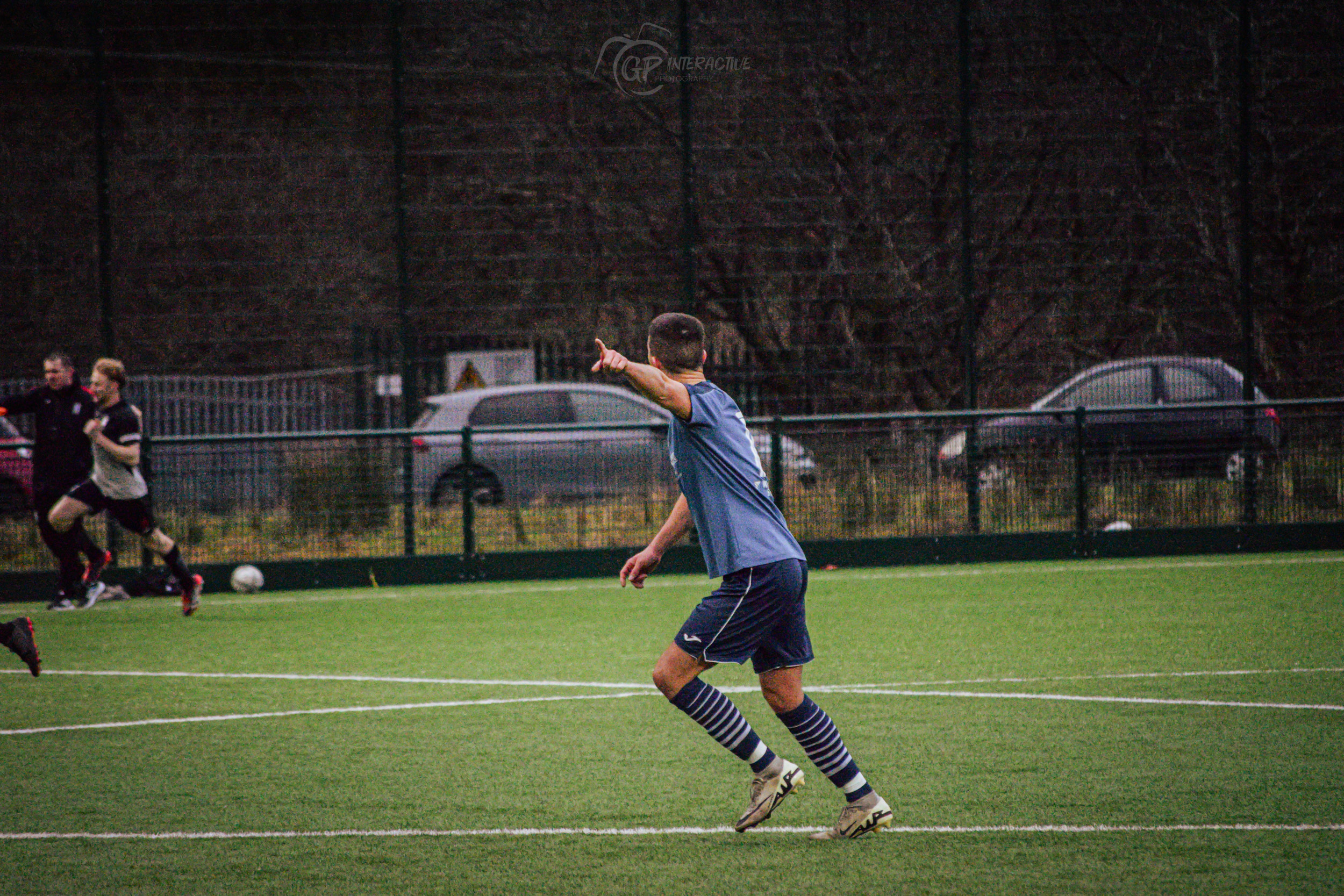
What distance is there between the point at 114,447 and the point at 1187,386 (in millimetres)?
10998

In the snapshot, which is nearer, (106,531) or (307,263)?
(106,531)

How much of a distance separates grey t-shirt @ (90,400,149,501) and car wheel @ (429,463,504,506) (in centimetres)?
287

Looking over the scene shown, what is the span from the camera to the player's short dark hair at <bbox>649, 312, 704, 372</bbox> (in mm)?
5574

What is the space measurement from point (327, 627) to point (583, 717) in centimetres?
431

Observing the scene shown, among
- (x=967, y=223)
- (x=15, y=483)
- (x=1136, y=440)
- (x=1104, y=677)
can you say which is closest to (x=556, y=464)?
(x=15, y=483)

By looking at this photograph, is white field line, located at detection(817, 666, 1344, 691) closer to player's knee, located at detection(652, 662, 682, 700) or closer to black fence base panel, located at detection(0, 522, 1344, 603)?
player's knee, located at detection(652, 662, 682, 700)

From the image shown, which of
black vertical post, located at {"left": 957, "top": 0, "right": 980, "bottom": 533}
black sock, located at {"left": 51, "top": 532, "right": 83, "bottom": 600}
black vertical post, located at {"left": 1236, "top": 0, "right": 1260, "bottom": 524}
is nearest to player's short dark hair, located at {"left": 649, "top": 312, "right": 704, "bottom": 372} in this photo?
black sock, located at {"left": 51, "top": 532, "right": 83, "bottom": 600}

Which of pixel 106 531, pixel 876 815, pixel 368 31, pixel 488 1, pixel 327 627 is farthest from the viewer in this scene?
pixel 368 31

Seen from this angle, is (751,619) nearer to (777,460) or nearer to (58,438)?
(58,438)

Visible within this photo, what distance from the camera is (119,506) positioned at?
12.3 meters

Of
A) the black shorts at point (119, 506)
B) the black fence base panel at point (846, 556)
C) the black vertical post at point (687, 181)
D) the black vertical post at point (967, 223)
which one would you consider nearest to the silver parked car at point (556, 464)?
the black fence base panel at point (846, 556)

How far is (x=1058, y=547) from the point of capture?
14.9 m

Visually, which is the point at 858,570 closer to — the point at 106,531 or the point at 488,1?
the point at 106,531

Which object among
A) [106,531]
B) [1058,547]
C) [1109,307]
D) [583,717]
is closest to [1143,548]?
[1058,547]
